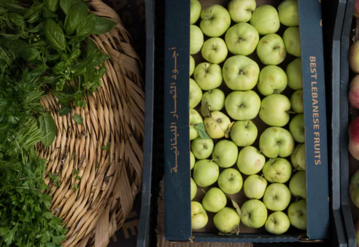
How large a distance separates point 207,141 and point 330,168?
0.34 meters

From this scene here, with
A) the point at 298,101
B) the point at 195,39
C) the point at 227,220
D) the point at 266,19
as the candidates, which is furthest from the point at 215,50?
the point at 227,220

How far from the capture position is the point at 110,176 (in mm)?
1149

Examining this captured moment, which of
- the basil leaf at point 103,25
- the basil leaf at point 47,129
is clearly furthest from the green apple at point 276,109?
the basil leaf at point 47,129

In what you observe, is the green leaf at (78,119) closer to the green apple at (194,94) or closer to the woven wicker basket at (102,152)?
the woven wicker basket at (102,152)

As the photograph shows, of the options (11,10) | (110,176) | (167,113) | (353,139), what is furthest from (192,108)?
(11,10)

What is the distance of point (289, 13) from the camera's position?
105 cm

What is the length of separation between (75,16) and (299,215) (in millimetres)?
807

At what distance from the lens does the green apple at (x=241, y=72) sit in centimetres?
105

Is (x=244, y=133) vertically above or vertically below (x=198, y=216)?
above

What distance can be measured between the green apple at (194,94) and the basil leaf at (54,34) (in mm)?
365

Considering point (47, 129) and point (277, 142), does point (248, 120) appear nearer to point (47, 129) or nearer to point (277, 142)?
point (277, 142)

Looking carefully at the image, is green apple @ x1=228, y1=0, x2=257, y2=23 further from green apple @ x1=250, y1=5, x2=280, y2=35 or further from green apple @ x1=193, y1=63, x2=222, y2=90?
green apple @ x1=193, y1=63, x2=222, y2=90

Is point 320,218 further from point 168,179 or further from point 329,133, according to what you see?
point 168,179

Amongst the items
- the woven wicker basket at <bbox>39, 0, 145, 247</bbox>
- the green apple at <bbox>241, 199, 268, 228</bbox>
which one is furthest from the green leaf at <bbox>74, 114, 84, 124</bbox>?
the green apple at <bbox>241, 199, 268, 228</bbox>
